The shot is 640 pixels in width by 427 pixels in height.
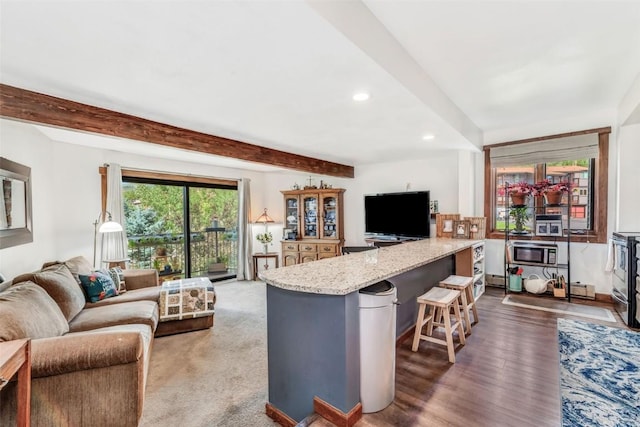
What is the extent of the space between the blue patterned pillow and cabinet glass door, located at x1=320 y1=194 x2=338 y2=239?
3.76 metres

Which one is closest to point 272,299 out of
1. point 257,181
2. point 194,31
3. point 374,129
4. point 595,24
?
point 194,31

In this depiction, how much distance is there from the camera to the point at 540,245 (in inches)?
164

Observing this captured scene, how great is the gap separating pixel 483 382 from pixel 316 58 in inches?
97.2

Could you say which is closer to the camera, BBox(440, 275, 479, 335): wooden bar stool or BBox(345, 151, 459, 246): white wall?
BBox(440, 275, 479, 335): wooden bar stool

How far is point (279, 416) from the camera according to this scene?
1890 mm

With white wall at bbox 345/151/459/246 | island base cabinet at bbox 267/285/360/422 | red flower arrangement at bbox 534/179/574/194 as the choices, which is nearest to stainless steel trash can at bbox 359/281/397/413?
island base cabinet at bbox 267/285/360/422

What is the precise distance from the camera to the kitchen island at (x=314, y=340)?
166 cm

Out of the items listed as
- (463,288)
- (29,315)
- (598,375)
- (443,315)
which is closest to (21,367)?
(29,315)

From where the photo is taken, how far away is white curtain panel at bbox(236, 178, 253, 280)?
6.14 metres

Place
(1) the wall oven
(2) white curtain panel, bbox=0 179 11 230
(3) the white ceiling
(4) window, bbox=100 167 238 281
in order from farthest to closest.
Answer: (4) window, bbox=100 167 238 281 < (1) the wall oven < (2) white curtain panel, bbox=0 179 11 230 < (3) the white ceiling

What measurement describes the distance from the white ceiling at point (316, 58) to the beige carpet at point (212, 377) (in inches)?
89.7

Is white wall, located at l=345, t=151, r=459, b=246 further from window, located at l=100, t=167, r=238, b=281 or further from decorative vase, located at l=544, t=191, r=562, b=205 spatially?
window, located at l=100, t=167, r=238, b=281

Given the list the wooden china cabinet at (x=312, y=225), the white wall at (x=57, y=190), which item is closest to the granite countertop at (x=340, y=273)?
the white wall at (x=57, y=190)

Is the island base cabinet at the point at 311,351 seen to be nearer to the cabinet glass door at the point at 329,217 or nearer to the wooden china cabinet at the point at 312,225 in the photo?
the wooden china cabinet at the point at 312,225
